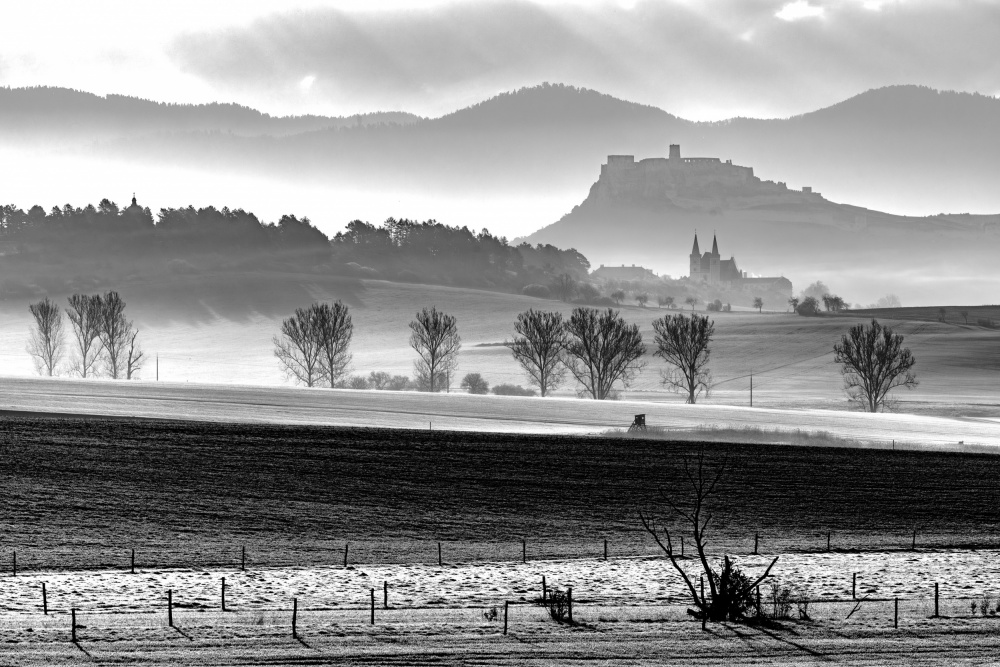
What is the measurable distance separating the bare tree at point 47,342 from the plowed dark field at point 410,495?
88.3 metres

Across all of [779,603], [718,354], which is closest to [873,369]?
[718,354]

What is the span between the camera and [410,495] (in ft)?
155

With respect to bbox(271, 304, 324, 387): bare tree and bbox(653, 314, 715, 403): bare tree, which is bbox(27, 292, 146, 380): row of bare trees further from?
bbox(653, 314, 715, 403): bare tree

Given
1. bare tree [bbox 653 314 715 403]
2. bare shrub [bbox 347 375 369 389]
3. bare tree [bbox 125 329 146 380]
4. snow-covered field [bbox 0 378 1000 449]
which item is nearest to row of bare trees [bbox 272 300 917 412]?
bare tree [bbox 653 314 715 403]

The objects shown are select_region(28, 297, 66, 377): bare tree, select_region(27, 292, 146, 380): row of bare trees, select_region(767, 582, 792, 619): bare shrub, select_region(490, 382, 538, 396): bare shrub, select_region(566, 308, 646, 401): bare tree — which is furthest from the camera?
select_region(28, 297, 66, 377): bare tree

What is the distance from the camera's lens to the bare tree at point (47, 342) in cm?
14612

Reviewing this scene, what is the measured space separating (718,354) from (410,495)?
113141mm

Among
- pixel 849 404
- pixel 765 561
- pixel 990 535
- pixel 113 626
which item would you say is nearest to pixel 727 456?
pixel 990 535

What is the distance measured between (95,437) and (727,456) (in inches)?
1107

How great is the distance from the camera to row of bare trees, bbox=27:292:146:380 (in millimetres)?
143125

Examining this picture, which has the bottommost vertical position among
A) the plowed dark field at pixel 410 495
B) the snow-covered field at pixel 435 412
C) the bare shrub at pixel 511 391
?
the plowed dark field at pixel 410 495

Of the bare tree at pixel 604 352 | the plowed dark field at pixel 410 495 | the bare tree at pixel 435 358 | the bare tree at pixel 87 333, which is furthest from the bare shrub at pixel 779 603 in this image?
the bare tree at pixel 87 333

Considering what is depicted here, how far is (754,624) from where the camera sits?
1130 inches

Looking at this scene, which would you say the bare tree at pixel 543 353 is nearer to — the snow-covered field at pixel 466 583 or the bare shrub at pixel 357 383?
the bare shrub at pixel 357 383
